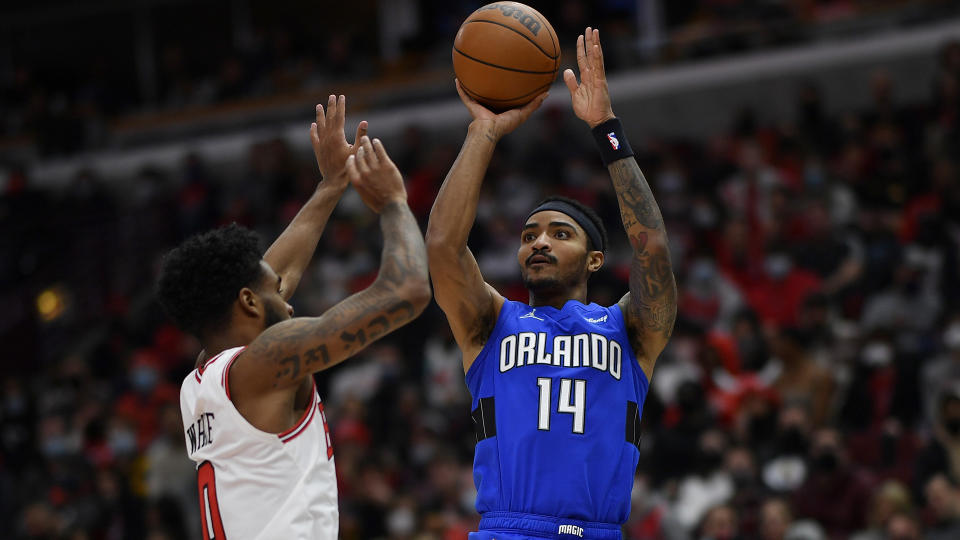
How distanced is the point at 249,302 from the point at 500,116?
139 centimetres

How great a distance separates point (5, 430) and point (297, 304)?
401 cm

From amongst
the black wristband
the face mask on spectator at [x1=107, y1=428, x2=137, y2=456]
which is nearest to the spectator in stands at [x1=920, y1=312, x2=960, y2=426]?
the black wristband

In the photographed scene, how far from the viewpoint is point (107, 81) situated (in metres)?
21.0

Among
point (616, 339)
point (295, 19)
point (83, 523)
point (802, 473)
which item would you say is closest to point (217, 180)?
point (295, 19)

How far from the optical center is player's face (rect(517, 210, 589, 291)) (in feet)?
16.3

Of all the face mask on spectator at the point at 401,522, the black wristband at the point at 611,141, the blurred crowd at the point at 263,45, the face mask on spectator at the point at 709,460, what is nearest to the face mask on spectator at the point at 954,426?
the face mask on spectator at the point at 709,460

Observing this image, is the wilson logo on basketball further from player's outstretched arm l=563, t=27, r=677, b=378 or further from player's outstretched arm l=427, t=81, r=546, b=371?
player's outstretched arm l=427, t=81, r=546, b=371

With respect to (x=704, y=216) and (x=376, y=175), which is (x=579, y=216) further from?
(x=704, y=216)

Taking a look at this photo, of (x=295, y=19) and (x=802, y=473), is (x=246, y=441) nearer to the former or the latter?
(x=802, y=473)

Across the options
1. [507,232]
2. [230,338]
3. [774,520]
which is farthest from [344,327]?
[507,232]

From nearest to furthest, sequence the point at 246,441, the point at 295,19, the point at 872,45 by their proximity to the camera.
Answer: the point at 246,441, the point at 872,45, the point at 295,19

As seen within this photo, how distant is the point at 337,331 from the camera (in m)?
3.88

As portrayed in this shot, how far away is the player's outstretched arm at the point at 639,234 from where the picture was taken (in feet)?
15.8

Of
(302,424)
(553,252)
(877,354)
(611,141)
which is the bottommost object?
(302,424)
